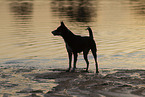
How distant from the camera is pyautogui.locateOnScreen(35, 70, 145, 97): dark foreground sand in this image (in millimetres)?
8469

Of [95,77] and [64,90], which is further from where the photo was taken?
[95,77]

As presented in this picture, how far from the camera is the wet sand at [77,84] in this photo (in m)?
8.48

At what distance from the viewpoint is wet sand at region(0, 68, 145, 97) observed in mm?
8477

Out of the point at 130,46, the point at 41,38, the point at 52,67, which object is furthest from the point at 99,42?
the point at 52,67

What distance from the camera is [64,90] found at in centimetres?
877

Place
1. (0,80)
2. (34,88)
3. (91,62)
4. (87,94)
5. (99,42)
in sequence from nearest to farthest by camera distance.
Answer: (87,94) < (34,88) < (0,80) < (91,62) < (99,42)

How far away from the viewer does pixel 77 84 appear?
9.41 metres

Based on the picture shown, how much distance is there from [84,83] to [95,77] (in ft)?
3.06

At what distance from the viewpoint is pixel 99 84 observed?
369 inches

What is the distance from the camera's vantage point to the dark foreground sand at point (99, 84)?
8469mm

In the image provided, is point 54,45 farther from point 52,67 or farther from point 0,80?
point 0,80

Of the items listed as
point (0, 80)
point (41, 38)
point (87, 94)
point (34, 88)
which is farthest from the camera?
point (41, 38)

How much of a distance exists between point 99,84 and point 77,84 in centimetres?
61

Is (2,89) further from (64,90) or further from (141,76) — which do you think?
(141,76)
